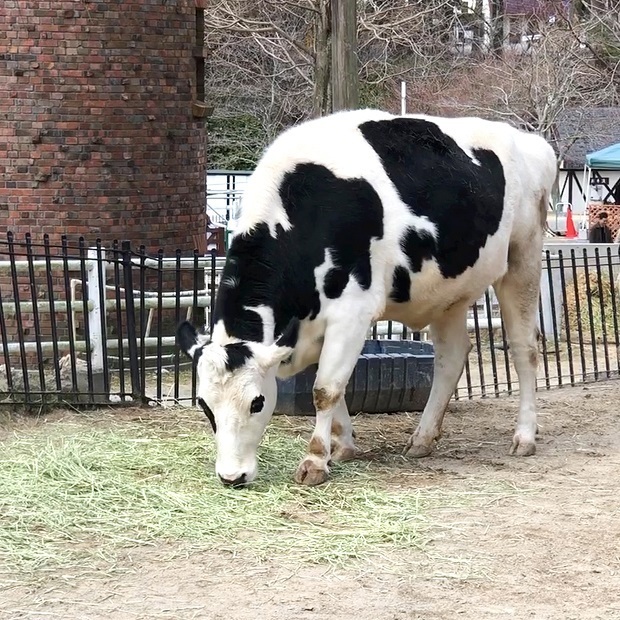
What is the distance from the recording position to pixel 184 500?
692cm

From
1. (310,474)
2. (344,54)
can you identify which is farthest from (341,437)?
(344,54)

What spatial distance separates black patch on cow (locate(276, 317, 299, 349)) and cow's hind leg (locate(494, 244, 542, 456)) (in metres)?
2.27

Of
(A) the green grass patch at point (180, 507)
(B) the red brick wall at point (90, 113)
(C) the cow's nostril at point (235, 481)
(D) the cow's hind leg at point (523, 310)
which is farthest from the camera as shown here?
(B) the red brick wall at point (90, 113)

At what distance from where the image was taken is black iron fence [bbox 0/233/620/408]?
1013 centimetres

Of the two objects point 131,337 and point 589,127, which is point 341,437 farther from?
point 589,127

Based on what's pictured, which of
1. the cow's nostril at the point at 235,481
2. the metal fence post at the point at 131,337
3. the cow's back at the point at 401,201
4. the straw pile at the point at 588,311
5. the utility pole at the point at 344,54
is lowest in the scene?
the straw pile at the point at 588,311

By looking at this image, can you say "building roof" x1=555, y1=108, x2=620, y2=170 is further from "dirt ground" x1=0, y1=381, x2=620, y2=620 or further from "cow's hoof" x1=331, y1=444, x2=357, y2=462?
"dirt ground" x1=0, y1=381, x2=620, y2=620

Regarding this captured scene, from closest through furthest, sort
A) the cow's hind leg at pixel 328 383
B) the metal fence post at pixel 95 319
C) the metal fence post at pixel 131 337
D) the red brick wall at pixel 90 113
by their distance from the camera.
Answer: the cow's hind leg at pixel 328 383 < the metal fence post at pixel 131 337 < the metal fence post at pixel 95 319 < the red brick wall at pixel 90 113

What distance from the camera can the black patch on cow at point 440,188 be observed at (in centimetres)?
786

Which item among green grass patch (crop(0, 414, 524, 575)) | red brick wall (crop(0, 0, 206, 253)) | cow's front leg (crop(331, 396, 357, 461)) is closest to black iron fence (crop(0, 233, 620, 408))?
red brick wall (crop(0, 0, 206, 253))

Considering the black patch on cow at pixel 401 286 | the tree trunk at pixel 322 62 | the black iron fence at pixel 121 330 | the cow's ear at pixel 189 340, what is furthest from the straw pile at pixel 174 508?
the tree trunk at pixel 322 62

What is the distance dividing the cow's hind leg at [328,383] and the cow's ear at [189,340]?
0.76 metres

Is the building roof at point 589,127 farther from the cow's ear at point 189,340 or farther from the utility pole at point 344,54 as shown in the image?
the cow's ear at point 189,340

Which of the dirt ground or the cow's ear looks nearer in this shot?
the dirt ground
